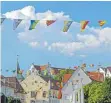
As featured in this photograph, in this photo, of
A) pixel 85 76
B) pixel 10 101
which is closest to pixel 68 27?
pixel 10 101

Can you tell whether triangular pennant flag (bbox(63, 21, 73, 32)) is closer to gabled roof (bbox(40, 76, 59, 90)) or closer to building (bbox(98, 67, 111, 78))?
gabled roof (bbox(40, 76, 59, 90))

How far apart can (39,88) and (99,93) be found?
1326 cm

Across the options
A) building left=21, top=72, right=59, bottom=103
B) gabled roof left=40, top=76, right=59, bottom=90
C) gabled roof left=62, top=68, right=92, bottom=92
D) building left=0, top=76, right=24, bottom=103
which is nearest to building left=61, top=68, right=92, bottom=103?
gabled roof left=62, top=68, right=92, bottom=92

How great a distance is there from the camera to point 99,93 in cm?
4603

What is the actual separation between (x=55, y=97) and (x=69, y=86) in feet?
17.8

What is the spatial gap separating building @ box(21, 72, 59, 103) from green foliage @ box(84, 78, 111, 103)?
390 inches

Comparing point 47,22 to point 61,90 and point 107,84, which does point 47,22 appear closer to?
point 107,84

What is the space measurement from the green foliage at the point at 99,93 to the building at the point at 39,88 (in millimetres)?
9908

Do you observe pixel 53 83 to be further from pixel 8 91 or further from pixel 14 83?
pixel 8 91

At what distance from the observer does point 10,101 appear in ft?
143

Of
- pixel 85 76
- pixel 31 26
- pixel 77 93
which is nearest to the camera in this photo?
pixel 31 26

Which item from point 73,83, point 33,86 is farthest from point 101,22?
point 33,86

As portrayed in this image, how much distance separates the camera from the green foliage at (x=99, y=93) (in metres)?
45.2

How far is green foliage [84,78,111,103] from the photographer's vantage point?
148 feet
